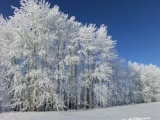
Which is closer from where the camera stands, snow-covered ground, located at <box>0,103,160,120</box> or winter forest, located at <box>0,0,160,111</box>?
snow-covered ground, located at <box>0,103,160,120</box>

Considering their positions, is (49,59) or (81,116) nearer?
(81,116)

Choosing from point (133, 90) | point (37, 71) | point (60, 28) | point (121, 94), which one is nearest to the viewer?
point (37, 71)

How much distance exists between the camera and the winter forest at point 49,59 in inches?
622

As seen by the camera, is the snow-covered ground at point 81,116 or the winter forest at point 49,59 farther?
the winter forest at point 49,59

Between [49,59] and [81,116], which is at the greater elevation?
[49,59]

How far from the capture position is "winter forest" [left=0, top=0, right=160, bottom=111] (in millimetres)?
15789

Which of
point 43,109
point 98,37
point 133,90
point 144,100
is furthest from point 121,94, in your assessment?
point 43,109

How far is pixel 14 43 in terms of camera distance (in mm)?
15945

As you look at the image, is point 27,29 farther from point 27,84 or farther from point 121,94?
point 121,94

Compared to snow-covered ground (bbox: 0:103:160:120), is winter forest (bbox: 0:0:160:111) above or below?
above

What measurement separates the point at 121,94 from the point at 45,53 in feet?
71.7

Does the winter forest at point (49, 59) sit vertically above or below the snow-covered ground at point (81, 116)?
above

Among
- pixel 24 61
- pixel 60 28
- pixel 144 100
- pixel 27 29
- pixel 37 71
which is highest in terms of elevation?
pixel 60 28

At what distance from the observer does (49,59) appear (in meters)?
16.9
